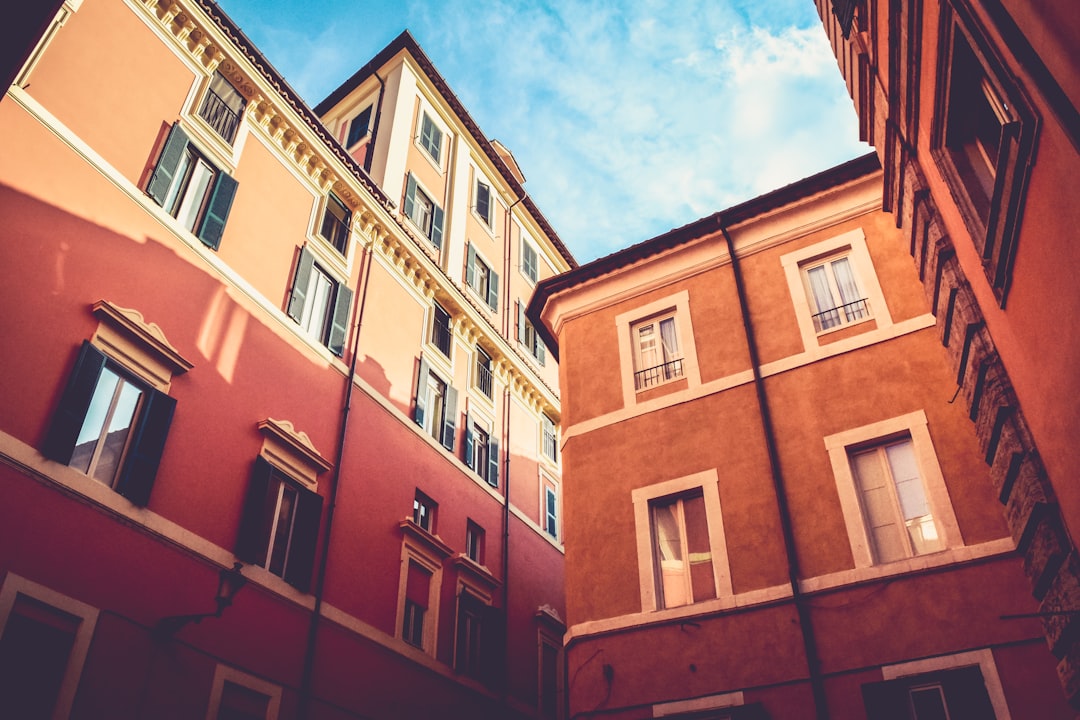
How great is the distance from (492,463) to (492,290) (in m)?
6.14

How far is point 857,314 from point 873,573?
3.99 metres

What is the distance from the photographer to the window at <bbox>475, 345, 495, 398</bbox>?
22.3 metres

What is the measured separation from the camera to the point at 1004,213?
5957 millimetres

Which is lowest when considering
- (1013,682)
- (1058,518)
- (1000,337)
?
(1013,682)

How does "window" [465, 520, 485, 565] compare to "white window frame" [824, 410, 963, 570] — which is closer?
"white window frame" [824, 410, 963, 570]

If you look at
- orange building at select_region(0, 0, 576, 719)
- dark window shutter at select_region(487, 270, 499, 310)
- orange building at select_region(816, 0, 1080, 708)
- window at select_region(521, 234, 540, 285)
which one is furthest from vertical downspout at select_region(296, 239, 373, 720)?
window at select_region(521, 234, 540, 285)

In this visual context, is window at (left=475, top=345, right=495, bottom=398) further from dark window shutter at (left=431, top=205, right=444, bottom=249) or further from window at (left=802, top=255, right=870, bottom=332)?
window at (left=802, top=255, right=870, bottom=332)

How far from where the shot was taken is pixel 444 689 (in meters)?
16.1

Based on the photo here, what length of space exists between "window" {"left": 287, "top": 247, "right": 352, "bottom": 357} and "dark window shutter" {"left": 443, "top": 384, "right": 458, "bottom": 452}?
12.5ft

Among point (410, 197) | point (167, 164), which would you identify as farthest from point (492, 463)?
point (167, 164)

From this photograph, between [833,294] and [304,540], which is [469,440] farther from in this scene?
[833,294]

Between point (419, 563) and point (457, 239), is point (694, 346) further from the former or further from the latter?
point (457, 239)

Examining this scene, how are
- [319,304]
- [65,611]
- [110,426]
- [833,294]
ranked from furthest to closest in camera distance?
[319,304]
[833,294]
[110,426]
[65,611]

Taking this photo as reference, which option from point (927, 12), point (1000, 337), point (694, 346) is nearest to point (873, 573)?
point (1000, 337)
